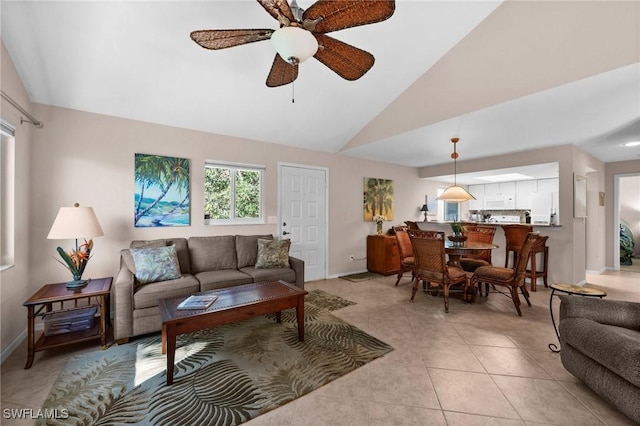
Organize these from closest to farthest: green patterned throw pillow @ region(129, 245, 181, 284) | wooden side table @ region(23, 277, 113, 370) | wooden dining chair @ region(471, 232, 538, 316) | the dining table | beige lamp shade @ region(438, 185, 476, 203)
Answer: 1. wooden side table @ region(23, 277, 113, 370)
2. green patterned throw pillow @ region(129, 245, 181, 284)
3. wooden dining chair @ region(471, 232, 538, 316)
4. the dining table
5. beige lamp shade @ region(438, 185, 476, 203)

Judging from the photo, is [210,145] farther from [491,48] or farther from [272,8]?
[491,48]

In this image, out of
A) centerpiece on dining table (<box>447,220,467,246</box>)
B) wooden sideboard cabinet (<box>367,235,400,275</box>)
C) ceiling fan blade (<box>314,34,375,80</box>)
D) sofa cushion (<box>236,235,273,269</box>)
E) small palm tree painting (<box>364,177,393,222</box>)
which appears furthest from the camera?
small palm tree painting (<box>364,177,393,222</box>)

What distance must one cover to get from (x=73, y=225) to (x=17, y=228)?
557mm

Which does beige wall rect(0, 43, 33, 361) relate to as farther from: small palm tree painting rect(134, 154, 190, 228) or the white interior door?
the white interior door

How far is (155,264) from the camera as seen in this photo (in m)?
2.88

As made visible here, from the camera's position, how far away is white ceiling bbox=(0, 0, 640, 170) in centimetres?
226

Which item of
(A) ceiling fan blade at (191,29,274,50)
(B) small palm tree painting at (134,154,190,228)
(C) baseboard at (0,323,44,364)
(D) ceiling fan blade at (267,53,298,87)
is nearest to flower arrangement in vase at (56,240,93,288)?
(C) baseboard at (0,323,44,364)

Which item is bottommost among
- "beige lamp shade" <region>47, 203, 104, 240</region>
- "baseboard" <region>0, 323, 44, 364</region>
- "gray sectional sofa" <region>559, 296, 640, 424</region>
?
"baseboard" <region>0, 323, 44, 364</region>

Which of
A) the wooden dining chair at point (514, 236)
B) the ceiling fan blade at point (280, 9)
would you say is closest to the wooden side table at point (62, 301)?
the ceiling fan blade at point (280, 9)

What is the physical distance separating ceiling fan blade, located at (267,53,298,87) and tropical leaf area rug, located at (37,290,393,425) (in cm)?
242

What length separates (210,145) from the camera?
12.7ft

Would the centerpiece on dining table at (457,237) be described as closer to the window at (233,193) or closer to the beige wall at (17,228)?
the window at (233,193)

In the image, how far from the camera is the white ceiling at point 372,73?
226 cm

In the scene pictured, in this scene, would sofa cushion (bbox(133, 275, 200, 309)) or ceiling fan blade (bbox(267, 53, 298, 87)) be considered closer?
ceiling fan blade (bbox(267, 53, 298, 87))
